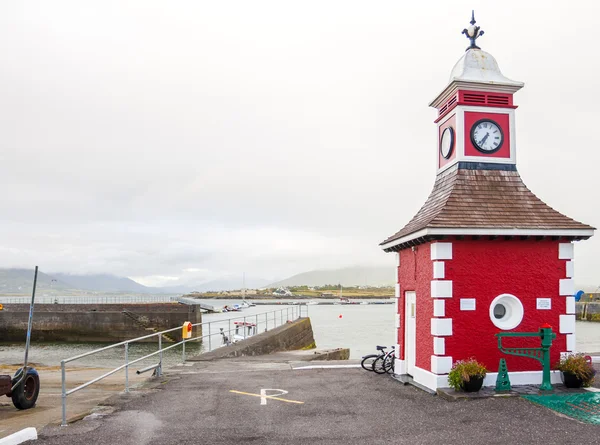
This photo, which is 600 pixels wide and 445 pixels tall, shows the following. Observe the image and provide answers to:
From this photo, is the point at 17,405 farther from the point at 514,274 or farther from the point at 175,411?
the point at 514,274

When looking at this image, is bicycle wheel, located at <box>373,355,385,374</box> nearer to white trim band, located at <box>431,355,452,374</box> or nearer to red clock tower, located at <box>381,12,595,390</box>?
red clock tower, located at <box>381,12,595,390</box>

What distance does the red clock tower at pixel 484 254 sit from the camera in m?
10.8

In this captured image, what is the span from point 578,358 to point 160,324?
3845 centimetres

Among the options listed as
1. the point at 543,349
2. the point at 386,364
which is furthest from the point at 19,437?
the point at 543,349

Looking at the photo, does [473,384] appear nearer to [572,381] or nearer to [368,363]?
[572,381]

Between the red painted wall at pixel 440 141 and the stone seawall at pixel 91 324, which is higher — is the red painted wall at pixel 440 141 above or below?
above

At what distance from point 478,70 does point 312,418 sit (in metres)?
8.28

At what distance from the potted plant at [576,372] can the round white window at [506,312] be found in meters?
1.19

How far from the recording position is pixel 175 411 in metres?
9.52

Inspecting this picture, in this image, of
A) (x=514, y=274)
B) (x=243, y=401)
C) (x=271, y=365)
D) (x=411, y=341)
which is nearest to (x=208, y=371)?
(x=271, y=365)

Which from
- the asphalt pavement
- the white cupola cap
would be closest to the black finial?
the white cupola cap

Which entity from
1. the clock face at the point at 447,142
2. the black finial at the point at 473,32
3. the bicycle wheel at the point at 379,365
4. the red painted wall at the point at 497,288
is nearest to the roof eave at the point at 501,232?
the red painted wall at the point at 497,288

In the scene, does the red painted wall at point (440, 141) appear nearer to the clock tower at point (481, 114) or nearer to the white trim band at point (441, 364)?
the clock tower at point (481, 114)

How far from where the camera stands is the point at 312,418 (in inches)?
352
